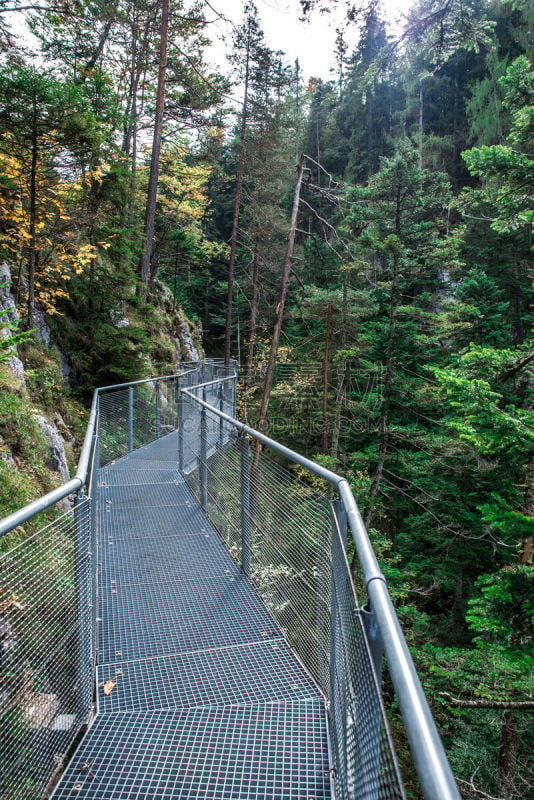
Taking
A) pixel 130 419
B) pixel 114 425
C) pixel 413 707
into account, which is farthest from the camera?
pixel 130 419

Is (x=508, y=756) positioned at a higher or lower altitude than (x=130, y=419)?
lower

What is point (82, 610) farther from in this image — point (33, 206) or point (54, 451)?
point (33, 206)

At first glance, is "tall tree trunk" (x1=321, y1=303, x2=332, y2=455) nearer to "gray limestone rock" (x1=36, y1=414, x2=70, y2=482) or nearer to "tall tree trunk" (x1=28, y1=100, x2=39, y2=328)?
"tall tree trunk" (x1=28, y1=100, x2=39, y2=328)

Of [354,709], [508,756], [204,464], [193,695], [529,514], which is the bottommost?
[508,756]

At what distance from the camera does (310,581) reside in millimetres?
3311

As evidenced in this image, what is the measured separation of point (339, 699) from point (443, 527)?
13.3m

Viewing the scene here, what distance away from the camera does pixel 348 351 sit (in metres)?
17.5

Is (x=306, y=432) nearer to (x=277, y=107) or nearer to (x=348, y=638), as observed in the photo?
(x=277, y=107)

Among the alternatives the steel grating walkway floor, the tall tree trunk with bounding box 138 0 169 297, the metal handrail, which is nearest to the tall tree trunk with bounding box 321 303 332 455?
the tall tree trunk with bounding box 138 0 169 297

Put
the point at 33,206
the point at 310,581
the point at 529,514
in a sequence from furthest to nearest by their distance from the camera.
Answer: the point at 33,206, the point at 529,514, the point at 310,581

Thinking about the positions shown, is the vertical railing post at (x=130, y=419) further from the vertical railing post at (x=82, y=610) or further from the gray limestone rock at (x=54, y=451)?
the vertical railing post at (x=82, y=610)

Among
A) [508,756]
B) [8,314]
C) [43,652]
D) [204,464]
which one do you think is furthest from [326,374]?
[43,652]

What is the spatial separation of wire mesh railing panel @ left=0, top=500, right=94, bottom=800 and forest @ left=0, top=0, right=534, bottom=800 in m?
1.73

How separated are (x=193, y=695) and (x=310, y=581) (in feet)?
3.32
